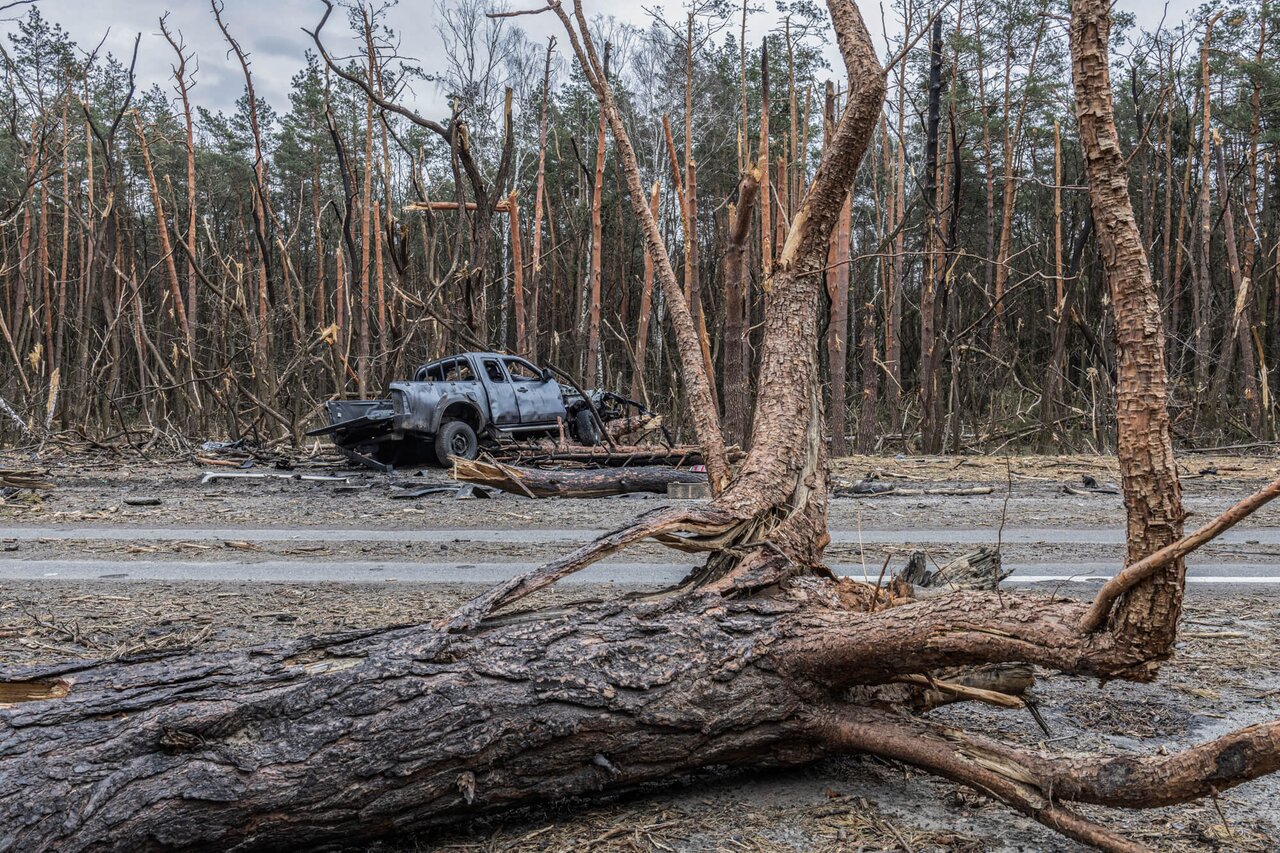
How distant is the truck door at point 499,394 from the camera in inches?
539

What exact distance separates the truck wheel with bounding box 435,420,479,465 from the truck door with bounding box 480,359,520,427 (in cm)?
48

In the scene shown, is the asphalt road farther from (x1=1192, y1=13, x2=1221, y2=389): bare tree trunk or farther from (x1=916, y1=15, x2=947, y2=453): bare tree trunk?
(x1=1192, y1=13, x2=1221, y2=389): bare tree trunk

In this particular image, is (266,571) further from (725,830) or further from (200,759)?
(725,830)

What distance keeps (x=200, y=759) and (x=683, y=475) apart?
889cm

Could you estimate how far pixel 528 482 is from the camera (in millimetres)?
10102

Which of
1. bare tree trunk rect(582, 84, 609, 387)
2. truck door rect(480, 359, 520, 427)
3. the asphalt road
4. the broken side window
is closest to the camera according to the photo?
the asphalt road

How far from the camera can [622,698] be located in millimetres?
2508

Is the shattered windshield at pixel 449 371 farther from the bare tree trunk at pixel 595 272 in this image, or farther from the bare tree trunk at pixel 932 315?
the bare tree trunk at pixel 932 315

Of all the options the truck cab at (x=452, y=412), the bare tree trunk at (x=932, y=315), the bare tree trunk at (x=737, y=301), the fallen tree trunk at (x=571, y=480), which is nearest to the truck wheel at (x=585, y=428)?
the truck cab at (x=452, y=412)

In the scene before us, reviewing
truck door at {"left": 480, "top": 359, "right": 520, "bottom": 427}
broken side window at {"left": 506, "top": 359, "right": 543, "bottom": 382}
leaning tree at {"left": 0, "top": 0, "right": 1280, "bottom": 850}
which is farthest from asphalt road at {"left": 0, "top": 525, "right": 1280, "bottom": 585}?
broken side window at {"left": 506, "top": 359, "right": 543, "bottom": 382}

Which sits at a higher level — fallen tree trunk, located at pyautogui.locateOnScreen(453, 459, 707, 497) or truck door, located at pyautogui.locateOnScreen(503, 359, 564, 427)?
truck door, located at pyautogui.locateOnScreen(503, 359, 564, 427)

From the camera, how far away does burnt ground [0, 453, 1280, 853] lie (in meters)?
2.39

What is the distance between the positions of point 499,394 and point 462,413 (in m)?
0.66

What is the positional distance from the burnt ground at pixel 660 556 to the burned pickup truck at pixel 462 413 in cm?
192
